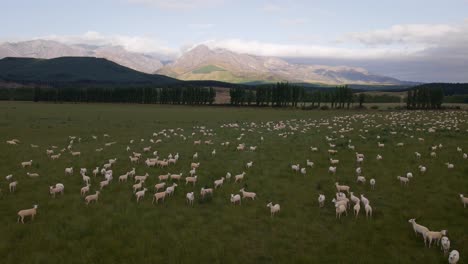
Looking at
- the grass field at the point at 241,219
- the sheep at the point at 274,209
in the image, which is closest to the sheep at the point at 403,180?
the grass field at the point at 241,219

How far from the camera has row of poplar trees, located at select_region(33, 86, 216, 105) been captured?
151875 mm

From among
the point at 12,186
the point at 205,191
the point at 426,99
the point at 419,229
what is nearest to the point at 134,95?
the point at 426,99

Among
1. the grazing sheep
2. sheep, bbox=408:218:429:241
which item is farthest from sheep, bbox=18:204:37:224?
sheep, bbox=408:218:429:241

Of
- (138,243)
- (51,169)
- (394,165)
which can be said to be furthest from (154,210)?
(394,165)

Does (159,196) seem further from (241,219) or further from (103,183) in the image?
(241,219)

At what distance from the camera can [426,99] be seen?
118 m

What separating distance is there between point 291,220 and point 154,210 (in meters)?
5.80

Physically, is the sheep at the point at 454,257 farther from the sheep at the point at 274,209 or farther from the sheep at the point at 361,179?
the sheep at the point at 361,179

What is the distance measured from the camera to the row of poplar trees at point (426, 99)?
11762cm

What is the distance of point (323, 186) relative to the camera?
18031mm

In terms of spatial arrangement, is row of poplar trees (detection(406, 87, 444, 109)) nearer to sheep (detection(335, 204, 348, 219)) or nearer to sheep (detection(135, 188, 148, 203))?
sheep (detection(335, 204, 348, 219))

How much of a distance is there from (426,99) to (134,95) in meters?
121

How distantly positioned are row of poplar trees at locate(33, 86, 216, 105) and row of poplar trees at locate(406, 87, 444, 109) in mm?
78603

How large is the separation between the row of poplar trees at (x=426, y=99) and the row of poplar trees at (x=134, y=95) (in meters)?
78.6
